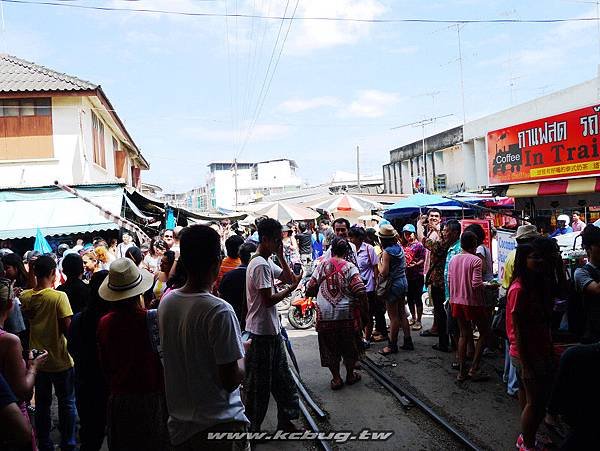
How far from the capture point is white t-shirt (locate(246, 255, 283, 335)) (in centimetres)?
428

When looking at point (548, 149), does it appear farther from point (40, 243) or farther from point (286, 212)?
point (40, 243)

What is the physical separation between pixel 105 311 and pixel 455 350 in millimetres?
5285

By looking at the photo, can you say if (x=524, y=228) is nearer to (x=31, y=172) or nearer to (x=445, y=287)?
(x=445, y=287)

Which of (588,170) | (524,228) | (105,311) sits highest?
(588,170)

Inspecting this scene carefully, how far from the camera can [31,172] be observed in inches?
515

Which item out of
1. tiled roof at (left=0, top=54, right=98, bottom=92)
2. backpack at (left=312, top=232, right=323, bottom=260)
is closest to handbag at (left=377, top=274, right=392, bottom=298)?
backpack at (left=312, top=232, right=323, bottom=260)

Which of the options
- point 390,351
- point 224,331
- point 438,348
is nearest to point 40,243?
point 390,351

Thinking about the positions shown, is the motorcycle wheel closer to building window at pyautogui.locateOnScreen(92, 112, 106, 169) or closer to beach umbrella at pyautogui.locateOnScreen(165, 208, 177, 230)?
beach umbrella at pyautogui.locateOnScreen(165, 208, 177, 230)

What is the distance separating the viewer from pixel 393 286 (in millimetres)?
7125

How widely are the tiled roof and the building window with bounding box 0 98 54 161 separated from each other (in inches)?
16.4

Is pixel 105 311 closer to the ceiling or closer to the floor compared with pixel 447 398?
closer to the ceiling

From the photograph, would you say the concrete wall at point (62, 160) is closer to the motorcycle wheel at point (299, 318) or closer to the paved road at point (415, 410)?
the motorcycle wheel at point (299, 318)

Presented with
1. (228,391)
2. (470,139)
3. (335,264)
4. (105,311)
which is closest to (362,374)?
(335,264)

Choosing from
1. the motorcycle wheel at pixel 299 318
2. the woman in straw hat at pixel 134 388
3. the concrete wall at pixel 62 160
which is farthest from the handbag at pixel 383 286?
Answer: the concrete wall at pixel 62 160
